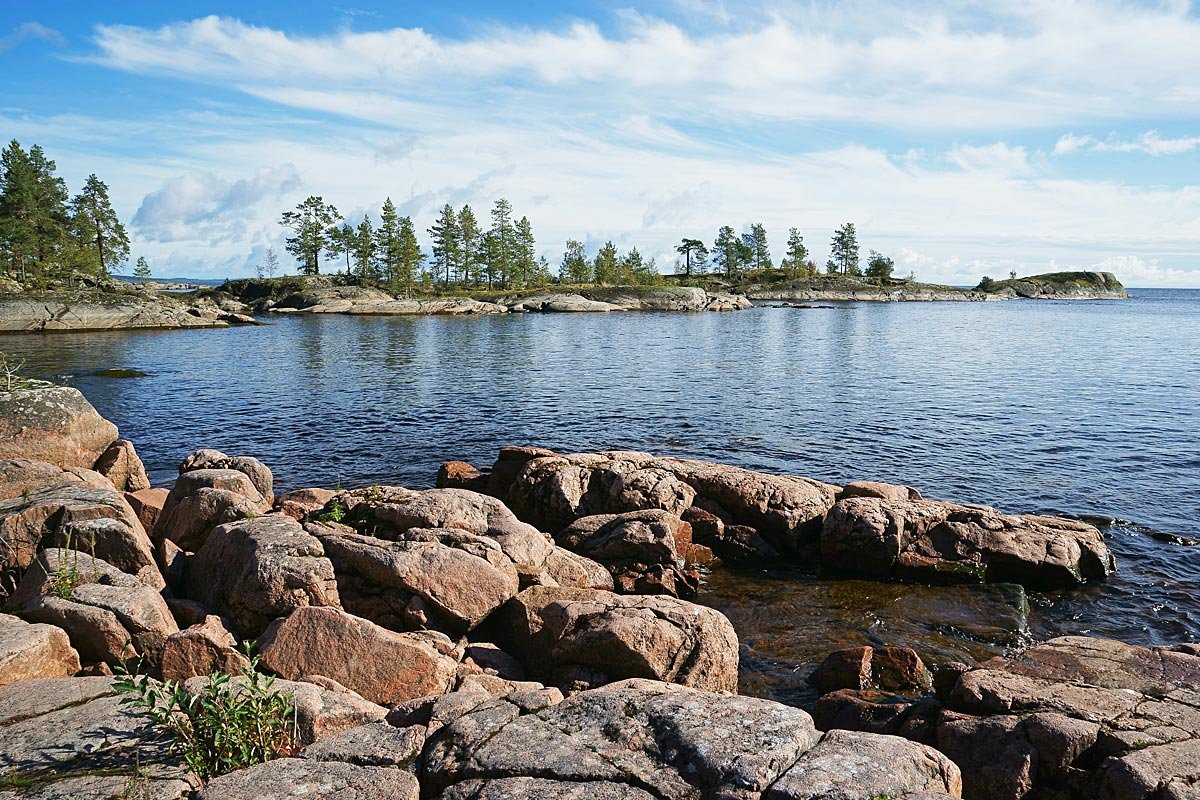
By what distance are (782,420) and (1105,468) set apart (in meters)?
11.5

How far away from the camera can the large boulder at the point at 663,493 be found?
17266mm

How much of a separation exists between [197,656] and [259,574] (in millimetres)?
2084

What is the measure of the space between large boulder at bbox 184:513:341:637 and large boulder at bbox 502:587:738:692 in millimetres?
3227

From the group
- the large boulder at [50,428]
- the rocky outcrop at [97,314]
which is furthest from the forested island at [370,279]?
the large boulder at [50,428]

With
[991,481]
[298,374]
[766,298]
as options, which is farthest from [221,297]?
[991,481]

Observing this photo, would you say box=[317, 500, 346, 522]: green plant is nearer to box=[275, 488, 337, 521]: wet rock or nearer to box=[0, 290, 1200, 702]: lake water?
box=[275, 488, 337, 521]: wet rock

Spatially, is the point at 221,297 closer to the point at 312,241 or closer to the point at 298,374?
the point at 312,241

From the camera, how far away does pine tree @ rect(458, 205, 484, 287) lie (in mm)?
147000

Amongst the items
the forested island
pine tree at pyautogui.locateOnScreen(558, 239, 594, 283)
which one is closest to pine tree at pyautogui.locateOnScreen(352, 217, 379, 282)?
the forested island

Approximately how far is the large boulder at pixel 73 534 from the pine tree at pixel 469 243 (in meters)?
140

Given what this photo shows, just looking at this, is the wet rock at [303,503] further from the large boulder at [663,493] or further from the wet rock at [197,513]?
the large boulder at [663,493]

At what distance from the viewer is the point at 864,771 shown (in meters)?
6.00

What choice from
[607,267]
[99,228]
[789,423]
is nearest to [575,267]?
[607,267]

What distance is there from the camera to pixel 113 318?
79.0 meters
